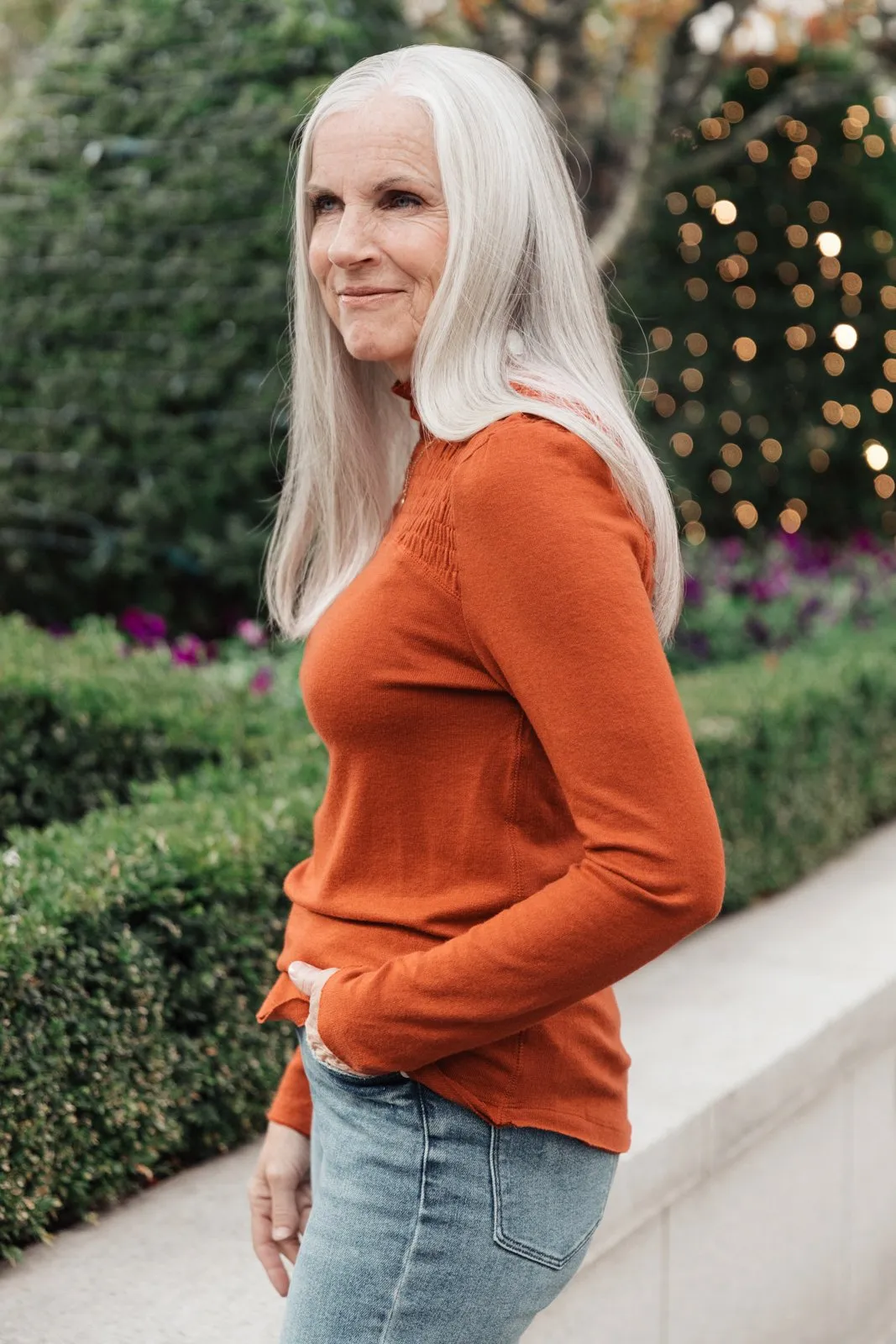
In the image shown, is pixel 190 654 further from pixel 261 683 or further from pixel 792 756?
pixel 792 756

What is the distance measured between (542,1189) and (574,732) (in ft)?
1.50

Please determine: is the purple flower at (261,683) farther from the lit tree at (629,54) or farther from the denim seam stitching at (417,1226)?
the denim seam stitching at (417,1226)

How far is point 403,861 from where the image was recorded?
1.31 meters

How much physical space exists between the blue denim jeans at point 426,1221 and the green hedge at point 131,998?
1114 mm

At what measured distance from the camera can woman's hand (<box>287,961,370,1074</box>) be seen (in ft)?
4.26

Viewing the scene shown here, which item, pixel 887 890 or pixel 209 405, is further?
pixel 209 405

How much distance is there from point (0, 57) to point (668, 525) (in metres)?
18.9

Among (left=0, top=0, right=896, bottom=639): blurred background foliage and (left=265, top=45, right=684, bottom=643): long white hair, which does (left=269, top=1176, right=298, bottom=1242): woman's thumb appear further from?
(left=0, top=0, right=896, bottom=639): blurred background foliage

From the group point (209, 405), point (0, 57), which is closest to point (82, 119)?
point (209, 405)

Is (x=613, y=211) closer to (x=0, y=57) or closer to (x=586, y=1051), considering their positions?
(x=586, y=1051)

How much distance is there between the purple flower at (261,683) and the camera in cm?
470

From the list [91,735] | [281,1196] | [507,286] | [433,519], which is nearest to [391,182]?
[507,286]

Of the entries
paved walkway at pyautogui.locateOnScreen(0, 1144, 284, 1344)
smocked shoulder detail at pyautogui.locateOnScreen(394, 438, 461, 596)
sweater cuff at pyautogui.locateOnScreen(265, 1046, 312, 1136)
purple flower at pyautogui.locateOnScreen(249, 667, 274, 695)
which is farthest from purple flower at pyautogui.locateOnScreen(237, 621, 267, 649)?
smocked shoulder detail at pyautogui.locateOnScreen(394, 438, 461, 596)

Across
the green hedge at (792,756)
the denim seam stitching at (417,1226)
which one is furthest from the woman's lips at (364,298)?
the green hedge at (792,756)
